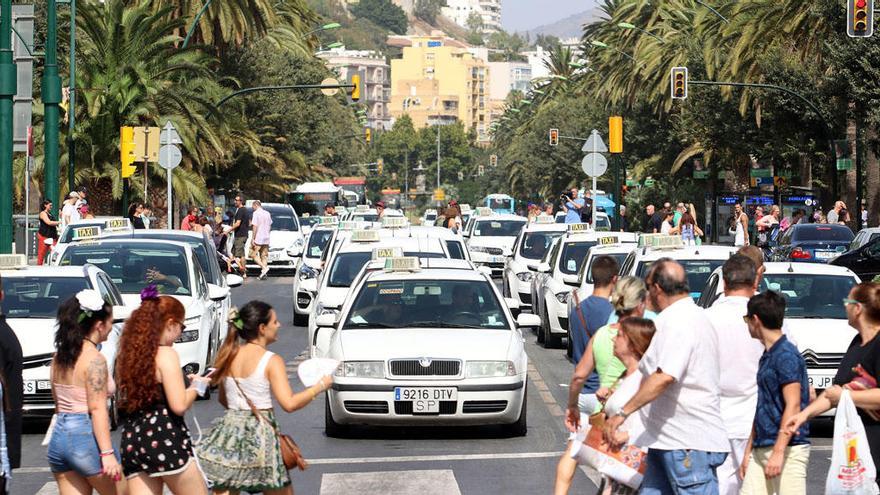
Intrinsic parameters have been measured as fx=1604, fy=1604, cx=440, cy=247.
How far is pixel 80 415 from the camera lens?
304 inches

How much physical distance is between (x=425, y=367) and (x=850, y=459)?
5959 millimetres

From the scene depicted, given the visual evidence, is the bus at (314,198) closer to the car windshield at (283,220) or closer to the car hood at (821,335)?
the car windshield at (283,220)

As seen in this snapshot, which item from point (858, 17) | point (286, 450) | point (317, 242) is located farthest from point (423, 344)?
point (317, 242)

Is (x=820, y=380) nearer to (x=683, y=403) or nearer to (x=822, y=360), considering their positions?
(x=822, y=360)

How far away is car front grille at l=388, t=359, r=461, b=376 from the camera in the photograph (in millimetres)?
12875

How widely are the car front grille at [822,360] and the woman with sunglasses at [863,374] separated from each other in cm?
562

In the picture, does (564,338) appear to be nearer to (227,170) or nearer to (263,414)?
(263,414)

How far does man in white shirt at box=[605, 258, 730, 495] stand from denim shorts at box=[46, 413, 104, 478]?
2544 mm

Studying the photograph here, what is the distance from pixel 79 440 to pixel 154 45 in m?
38.6

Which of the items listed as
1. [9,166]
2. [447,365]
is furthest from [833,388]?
[9,166]

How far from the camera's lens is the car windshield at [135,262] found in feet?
56.5

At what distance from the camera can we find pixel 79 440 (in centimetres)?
771

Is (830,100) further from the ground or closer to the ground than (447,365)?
further from the ground

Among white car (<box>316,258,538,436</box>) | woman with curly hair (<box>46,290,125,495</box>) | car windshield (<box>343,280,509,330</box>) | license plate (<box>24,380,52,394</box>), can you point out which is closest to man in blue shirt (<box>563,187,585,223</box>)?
car windshield (<box>343,280,509,330</box>)
